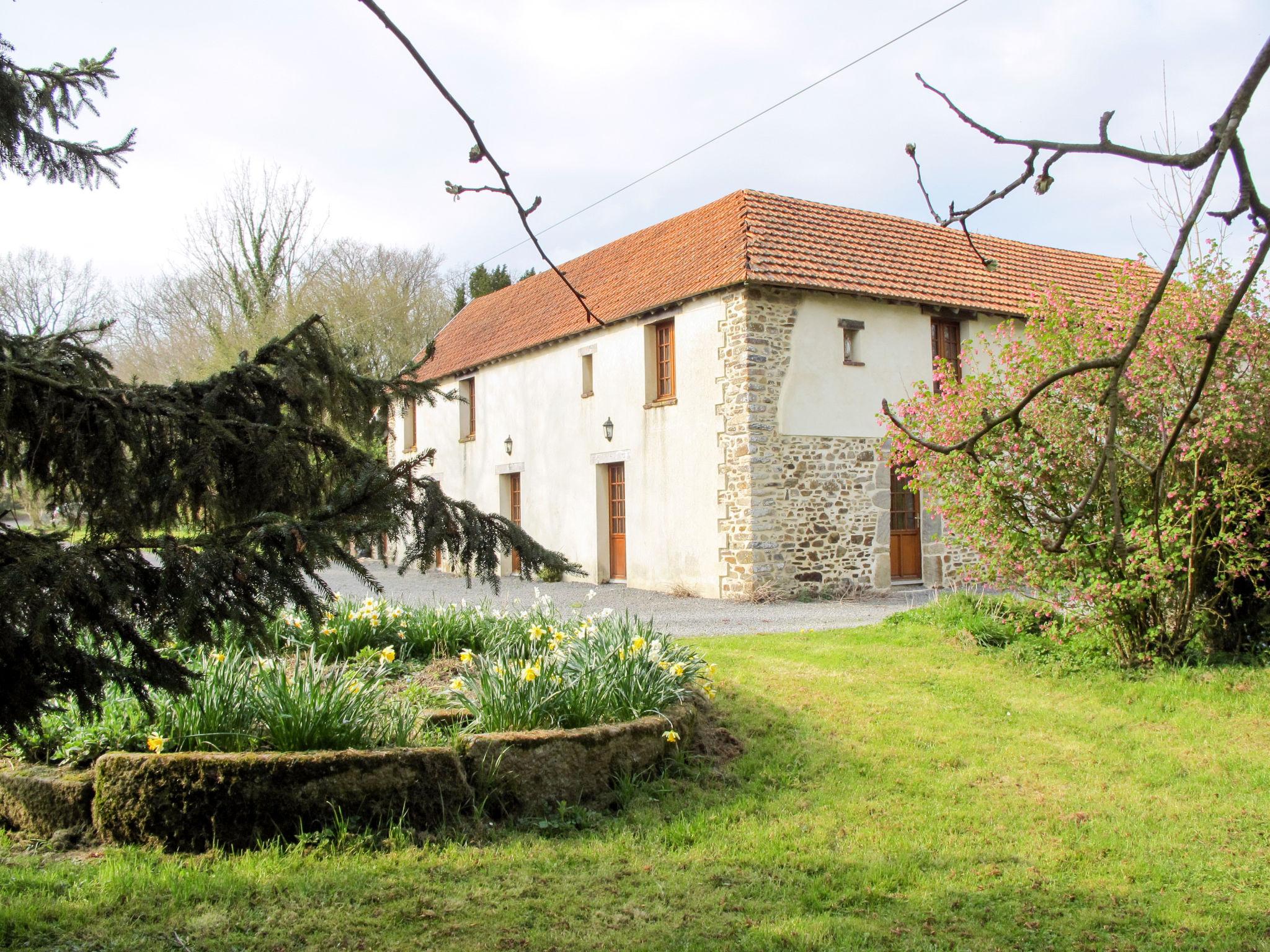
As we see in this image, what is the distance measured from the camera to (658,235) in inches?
712

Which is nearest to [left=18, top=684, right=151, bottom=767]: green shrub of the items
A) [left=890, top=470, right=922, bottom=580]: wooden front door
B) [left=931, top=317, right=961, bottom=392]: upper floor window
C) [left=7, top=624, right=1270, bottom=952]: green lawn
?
[left=7, top=624, right=1270, bottom=952]: green lawn

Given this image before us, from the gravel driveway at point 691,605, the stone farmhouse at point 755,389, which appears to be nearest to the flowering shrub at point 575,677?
the gravel driveway at point 691,605

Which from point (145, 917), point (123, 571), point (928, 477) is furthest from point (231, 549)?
point (928, 477)

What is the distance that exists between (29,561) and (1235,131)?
316 cm

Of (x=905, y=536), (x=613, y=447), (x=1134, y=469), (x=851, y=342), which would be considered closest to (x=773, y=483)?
(x=851, y=342)

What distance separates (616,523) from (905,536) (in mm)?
4871

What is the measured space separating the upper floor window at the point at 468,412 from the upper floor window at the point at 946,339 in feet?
32.8

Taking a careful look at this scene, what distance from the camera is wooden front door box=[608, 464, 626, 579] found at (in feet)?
55.9

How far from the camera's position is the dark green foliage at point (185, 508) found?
2830 mm

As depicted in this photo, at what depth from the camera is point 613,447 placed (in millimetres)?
16734

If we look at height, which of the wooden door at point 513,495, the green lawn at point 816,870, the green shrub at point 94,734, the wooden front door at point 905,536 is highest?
the wooden door at point 513,495

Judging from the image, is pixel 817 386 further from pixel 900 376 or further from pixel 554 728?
pixel 554 728

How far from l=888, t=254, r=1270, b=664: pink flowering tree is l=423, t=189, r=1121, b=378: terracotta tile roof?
5.86m

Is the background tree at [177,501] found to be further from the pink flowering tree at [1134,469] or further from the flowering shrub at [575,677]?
the pink flowering tree at [1134,469]
